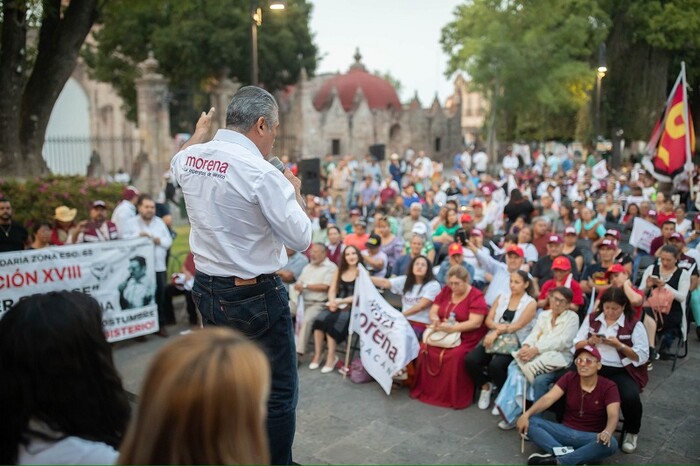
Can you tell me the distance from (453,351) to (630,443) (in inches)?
77.4

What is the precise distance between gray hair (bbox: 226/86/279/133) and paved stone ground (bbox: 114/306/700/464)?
342 cm

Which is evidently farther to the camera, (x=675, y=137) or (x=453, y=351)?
(x=675, y=137)

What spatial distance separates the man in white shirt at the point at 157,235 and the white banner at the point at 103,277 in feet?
0.52

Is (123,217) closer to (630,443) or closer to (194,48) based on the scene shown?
(630,443)

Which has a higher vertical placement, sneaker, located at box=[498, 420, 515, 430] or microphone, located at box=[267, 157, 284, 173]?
microphone, located at box=[267, 157, 284, 173]

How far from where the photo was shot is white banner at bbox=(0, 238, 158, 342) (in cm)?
816

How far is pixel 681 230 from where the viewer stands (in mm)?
10945

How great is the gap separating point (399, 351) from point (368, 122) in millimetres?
44608

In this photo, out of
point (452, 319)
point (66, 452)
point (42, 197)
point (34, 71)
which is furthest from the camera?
point (34, 71)

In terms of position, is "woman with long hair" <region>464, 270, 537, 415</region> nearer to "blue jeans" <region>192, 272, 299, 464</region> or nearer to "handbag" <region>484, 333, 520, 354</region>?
"handbag" <region>484, 333, 520, 354</region>

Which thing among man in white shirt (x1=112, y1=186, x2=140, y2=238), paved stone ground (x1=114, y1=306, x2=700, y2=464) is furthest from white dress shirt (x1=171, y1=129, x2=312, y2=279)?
man in white shirt (x1=112, y1=186, x2=140, y2=238)

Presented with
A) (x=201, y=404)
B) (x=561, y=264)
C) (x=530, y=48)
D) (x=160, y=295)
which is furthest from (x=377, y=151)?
(x=201, y=404)

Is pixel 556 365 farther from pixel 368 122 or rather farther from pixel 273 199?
pixel 368 122

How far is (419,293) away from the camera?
8.09m
